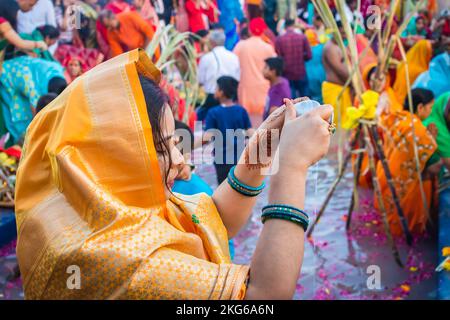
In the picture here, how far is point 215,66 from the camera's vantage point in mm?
6996

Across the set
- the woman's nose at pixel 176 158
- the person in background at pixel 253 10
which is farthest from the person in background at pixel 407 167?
the person in background at pixel 253 10

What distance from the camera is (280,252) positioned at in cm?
102

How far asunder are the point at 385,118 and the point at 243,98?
395 cm

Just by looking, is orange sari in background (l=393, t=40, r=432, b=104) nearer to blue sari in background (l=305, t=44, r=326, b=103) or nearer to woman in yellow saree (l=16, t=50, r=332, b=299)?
blue sari in background (l=305, t=44, r=326, b=103)

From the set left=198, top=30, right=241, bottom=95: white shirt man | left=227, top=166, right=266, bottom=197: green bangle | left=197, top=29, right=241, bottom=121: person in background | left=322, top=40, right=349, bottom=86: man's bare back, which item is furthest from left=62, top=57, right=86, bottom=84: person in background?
left=227, top=166, right=266, bottom=197: green bangle

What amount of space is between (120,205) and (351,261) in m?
2.98

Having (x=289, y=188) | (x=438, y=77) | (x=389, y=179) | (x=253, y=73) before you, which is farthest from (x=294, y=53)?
(x=289, y=188)

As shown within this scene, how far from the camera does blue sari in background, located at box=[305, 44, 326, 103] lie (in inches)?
307

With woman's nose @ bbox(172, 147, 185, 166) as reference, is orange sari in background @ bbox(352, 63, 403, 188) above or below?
below

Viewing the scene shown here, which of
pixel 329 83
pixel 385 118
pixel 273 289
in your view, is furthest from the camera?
pixel 329 83

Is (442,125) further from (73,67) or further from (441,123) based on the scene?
(73,67)

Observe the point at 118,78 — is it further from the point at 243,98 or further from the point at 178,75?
the point at 243,98

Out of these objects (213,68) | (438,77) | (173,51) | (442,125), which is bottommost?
(213,68)

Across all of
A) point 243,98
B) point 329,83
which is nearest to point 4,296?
point 329,83
